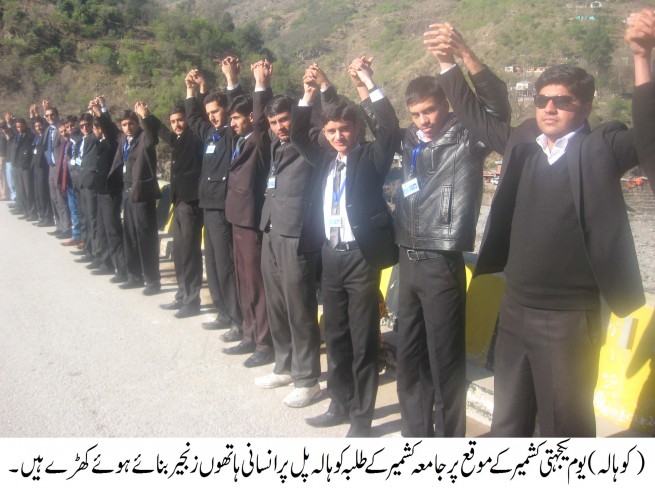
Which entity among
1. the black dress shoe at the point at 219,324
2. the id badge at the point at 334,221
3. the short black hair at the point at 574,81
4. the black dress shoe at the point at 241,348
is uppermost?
the short black hair at the point at 574,81

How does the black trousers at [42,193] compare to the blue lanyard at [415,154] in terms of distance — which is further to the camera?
the black trousers at [42,193]

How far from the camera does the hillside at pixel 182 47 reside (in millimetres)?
36406

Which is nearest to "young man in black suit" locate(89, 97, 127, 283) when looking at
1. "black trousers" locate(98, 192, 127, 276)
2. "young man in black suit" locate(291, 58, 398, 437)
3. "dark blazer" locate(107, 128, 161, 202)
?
"black trousers" locate(98, 192, 127, 276)

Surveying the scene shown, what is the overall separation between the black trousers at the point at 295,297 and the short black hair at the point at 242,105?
1157 millimetres

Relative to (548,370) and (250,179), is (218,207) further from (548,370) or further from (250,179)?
(548,370)

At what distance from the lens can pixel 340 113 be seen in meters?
3.72

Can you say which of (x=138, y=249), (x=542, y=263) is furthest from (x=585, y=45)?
(x=542, y=263)

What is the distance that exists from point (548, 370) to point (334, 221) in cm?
162

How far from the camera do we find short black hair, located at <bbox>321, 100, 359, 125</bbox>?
12.2 ft

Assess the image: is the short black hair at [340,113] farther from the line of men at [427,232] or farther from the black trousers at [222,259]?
the black trousers at [222,259]

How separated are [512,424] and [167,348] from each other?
3520 mm

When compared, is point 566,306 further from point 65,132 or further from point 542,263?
point 65,132

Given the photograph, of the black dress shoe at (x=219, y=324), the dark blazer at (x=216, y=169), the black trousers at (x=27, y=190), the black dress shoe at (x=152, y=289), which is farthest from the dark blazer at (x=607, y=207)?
the black trousers at (x=27, y=190)

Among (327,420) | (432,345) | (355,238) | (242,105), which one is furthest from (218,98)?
(432,345)
